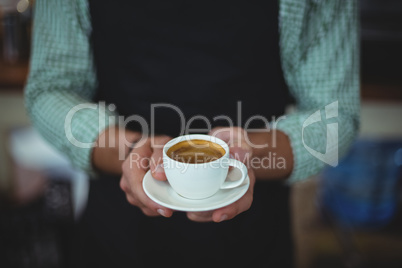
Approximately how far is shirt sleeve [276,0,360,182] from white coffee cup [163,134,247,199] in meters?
0.30

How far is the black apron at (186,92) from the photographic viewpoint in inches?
43.1

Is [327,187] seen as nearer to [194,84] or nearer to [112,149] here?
[194,84]

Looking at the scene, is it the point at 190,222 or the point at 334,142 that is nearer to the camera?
the point at 334,142

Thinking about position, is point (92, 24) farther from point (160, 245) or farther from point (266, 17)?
point (160, 245)

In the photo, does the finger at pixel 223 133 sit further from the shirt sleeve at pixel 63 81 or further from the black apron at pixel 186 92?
the shirt sleeve at pixel 63 81

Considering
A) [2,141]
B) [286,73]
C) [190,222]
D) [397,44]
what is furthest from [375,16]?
[2,141]

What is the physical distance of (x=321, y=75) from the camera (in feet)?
3.59

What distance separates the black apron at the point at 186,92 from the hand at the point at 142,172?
25 cm

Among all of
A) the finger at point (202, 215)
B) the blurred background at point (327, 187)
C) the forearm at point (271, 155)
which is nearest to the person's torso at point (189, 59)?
the forearm at point (271, 155)

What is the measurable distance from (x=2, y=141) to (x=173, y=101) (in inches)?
57.9

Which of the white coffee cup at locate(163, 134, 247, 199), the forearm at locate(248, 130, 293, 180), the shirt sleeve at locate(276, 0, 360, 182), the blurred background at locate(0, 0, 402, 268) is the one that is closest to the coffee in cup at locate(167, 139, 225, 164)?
the white coffee cup at locate(163, 134, 247, 199)

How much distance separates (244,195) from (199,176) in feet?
0.44

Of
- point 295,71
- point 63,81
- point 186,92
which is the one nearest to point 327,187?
point 295,71

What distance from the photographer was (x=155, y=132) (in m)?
1.25
